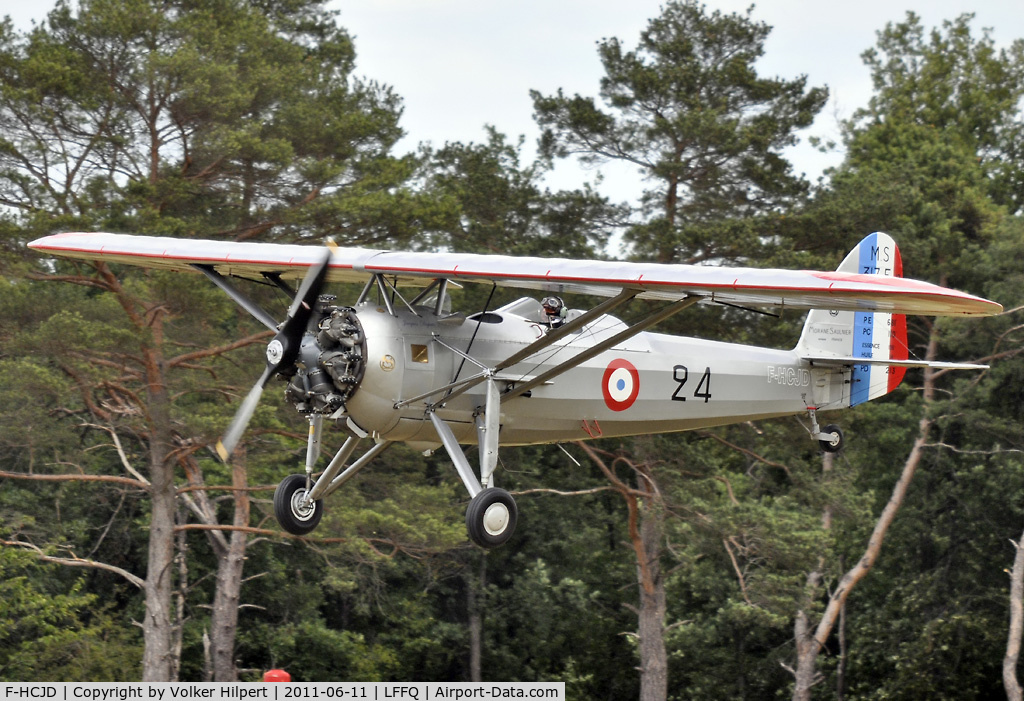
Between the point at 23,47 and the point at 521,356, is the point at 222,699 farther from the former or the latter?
the point at 23,47

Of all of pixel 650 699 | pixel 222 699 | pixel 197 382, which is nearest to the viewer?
pixel 222 699

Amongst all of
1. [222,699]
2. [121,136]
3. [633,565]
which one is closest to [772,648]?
[633,565]

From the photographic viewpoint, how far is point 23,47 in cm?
2275

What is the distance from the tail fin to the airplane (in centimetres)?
129

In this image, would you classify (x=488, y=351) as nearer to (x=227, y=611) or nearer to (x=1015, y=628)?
(x=227, y=611)

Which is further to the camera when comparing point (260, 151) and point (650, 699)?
point (650, 699)

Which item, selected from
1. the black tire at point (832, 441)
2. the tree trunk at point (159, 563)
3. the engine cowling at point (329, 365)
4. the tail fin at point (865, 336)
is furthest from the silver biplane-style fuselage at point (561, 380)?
the tree trunk at point (159, 563)

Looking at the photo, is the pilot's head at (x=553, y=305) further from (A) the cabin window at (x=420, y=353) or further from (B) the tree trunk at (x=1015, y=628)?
(B) the tree trunk at (x=1015, y=628)

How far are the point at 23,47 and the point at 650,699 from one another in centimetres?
1902

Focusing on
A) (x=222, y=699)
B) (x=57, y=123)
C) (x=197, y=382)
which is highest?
(x=57, y=123)

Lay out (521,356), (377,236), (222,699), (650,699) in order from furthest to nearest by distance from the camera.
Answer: (650,699) → (377,236) → (222,699) → (521,356)

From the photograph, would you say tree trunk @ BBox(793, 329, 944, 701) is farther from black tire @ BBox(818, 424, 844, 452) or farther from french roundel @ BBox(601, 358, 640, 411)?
french roundel @ BBox(601, 358, 640, 411)

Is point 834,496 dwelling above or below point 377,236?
below

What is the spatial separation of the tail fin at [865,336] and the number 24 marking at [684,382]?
6.75 feet
